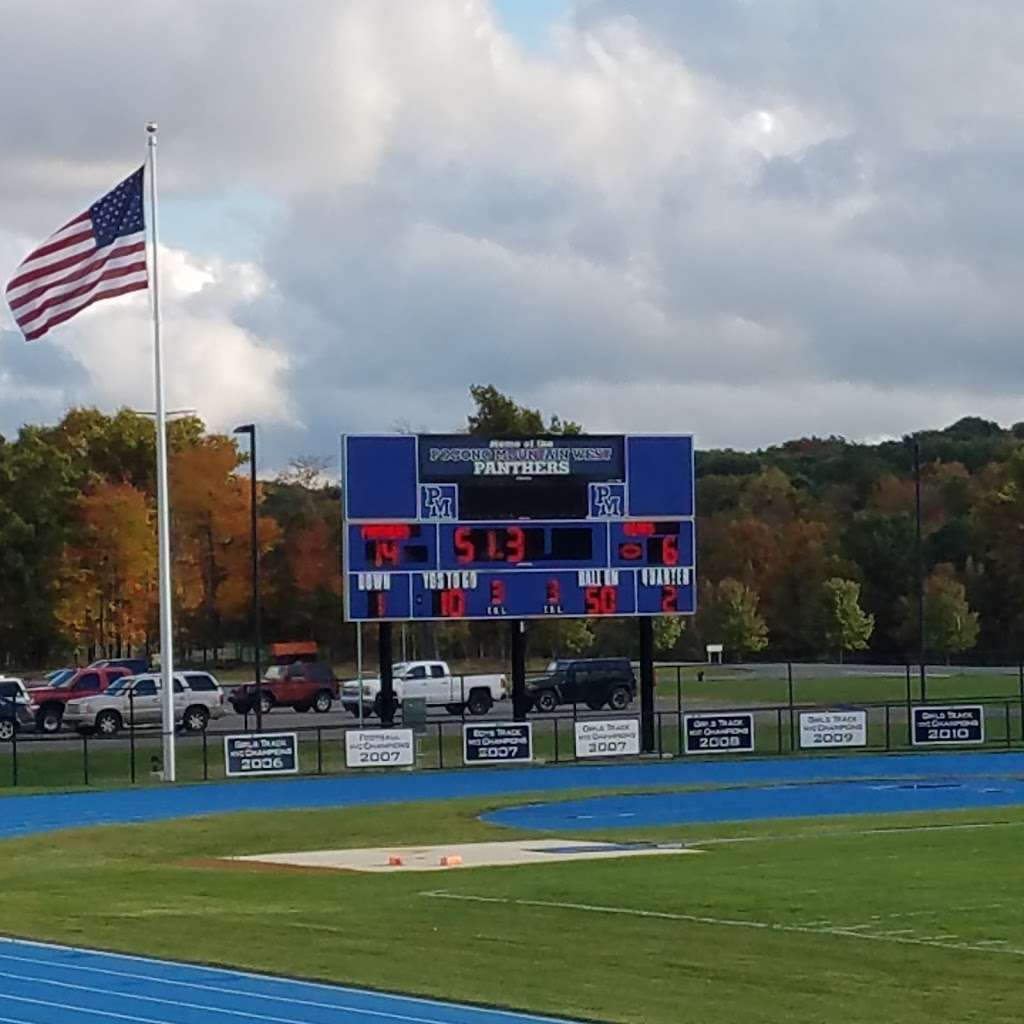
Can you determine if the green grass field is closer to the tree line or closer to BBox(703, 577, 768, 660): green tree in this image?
the tree line

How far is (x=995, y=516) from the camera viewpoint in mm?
102625

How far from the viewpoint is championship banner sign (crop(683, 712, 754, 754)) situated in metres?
49.5

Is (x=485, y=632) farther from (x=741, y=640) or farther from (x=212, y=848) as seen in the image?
(x=212, y=848)

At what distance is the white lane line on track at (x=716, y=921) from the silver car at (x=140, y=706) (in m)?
34.7

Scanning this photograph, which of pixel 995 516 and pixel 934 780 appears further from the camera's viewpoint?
pixel 995 516

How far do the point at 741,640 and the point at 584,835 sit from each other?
6484 centimetres

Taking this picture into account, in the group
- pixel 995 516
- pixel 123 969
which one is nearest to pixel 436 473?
pixel 123 969

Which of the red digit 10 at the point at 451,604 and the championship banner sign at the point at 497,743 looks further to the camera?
the championship banner sign at the point at 497,743

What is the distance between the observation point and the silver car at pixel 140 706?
57.8m

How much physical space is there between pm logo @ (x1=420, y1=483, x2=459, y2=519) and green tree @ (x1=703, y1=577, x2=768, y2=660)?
53.9 meters

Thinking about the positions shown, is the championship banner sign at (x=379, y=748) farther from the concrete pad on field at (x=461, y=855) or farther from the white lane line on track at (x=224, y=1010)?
the white lane line on track at (x=224, y=1010)

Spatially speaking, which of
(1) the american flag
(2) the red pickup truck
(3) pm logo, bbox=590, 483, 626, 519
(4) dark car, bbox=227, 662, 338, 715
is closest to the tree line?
(4) dark car, bbox=227, 662, 338, 715

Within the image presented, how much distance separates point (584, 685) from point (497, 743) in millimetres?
18531

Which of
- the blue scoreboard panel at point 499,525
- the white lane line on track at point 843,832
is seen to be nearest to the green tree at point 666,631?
the blue scoreboard panel at point 499,525
